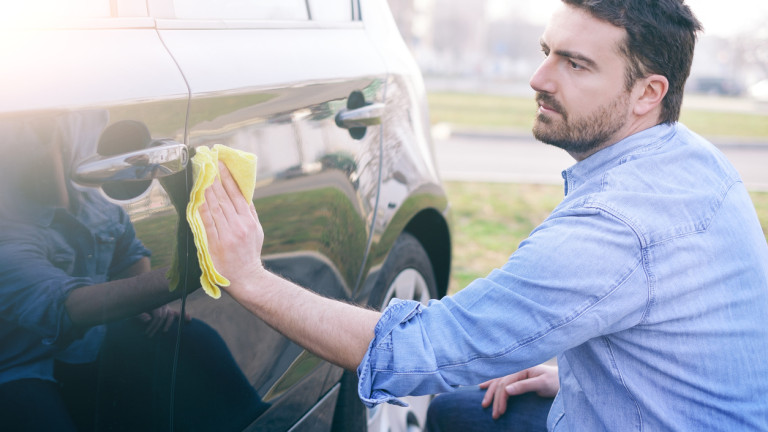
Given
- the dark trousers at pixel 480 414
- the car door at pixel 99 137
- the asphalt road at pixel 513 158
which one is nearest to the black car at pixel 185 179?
the car door at pixel 99 137

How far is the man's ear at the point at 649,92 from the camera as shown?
4.92 ft

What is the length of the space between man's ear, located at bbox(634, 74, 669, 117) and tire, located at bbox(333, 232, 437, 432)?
3.02 ft

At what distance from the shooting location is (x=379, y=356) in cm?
132

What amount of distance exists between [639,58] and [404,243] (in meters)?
1.06

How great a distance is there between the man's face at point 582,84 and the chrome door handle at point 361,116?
500 mm

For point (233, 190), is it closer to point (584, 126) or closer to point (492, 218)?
point (584, 126)

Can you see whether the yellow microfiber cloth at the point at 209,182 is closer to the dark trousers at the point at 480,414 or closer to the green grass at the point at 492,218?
the dark trousers at the point at 480,414

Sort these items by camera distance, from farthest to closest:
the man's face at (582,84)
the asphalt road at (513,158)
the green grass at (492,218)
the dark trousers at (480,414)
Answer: the asphalt road at (513,158)
the green grass at (492,218)
the dark trousers at (480,414)
the man's face at (582,84)

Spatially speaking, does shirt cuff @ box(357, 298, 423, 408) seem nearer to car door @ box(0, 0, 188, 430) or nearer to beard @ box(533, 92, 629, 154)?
car door @ box(0, 0, 188, 430)

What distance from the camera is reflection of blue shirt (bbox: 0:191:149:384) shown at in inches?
38.9

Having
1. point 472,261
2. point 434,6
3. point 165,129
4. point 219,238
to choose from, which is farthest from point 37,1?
point 434,6

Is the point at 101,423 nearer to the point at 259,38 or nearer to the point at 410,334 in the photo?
the point at 410,334

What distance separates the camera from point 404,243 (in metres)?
2.36

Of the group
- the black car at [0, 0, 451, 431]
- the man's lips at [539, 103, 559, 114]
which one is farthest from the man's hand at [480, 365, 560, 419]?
the man's lips at [539, 103, 559, 114]
